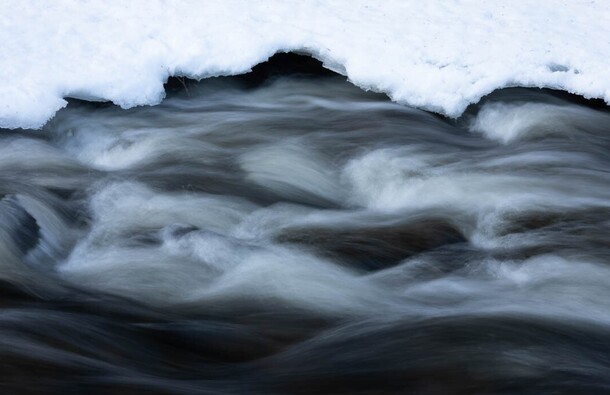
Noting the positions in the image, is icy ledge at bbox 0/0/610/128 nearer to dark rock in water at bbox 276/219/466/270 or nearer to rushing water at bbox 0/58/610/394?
rushing water at bbox 0/58/610/394

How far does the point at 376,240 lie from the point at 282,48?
1.90 m

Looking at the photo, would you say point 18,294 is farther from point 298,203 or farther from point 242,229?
point 298,203

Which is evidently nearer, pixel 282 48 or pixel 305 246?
pixel 305 246

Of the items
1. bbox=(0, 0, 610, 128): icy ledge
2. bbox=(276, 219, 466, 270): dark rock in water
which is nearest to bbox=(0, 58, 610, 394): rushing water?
bbox=(276, 219, 466, 270): dark rock in water

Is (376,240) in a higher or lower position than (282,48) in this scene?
lower

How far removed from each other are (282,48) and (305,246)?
75.4 inches

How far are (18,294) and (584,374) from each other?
6.91 feet

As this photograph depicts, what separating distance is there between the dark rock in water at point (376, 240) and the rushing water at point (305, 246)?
0.01 metres

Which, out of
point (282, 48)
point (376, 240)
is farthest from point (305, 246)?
point (282, 48)

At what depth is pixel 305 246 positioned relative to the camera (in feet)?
14.7

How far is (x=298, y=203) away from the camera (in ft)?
16.6

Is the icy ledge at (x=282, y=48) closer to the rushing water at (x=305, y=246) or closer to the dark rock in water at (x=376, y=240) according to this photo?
the rushing water at (x=305, y=246)

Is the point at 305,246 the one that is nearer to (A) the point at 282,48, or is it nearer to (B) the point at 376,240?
(B) the point at 376,240

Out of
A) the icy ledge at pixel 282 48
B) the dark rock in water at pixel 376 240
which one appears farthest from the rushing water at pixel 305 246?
the icy ledge at pixel 282 48
